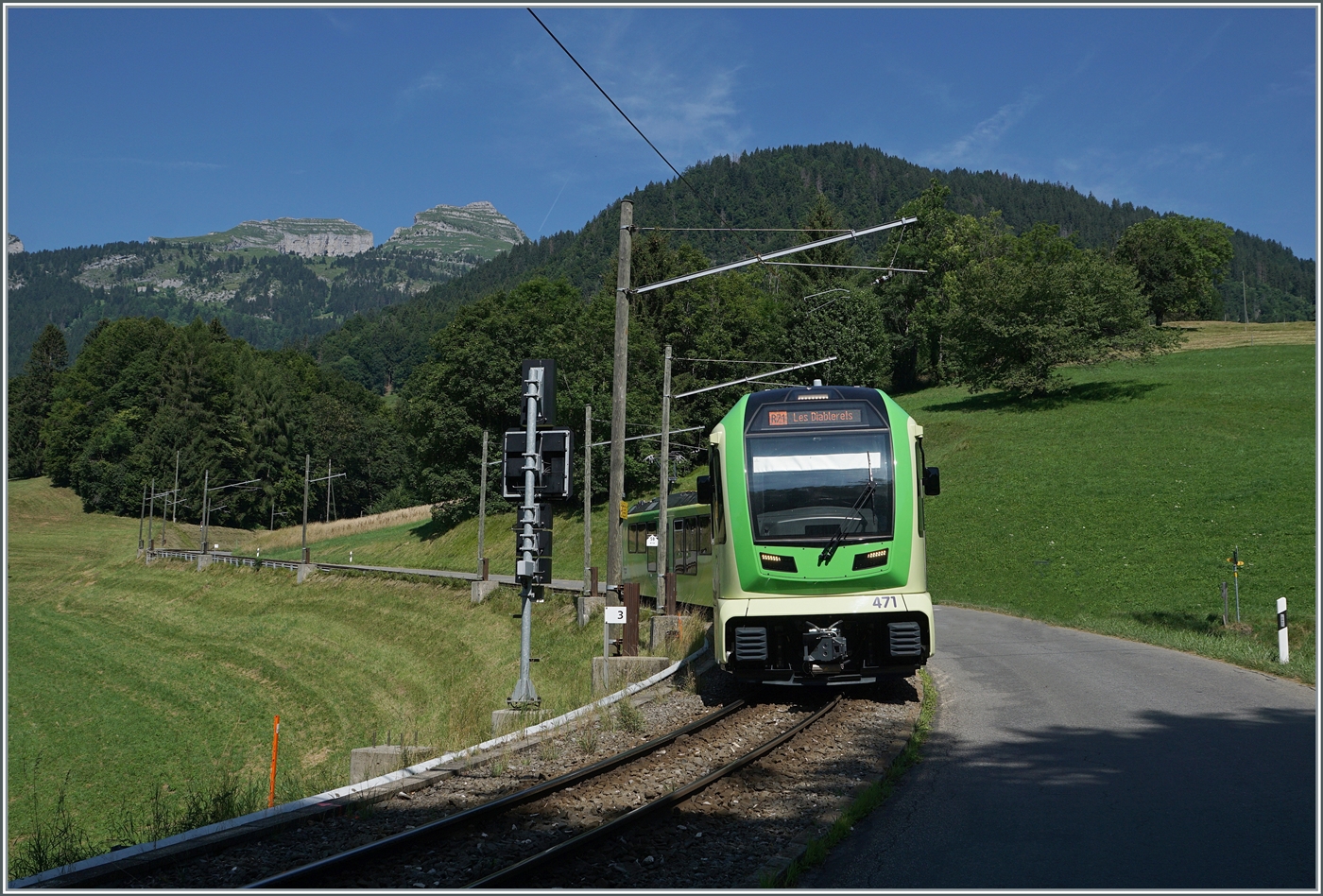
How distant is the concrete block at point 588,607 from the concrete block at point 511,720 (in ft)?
53.9

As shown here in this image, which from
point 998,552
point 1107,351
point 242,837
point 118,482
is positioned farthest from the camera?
point 118,482

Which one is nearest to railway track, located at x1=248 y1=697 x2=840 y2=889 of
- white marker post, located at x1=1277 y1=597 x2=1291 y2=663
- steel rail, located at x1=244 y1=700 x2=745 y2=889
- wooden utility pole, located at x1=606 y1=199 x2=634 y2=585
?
steel rail, located at x1=244 y1=700 x2=745 y2=889

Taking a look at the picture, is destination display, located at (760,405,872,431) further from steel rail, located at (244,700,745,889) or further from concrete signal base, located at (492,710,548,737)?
concrete signal base, located at (492,710,548,737)

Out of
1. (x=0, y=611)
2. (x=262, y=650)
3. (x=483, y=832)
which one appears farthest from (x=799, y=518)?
(x=262, y=650)

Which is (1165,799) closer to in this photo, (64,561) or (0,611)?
(0,611)

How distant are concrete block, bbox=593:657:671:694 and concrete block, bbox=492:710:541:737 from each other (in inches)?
141

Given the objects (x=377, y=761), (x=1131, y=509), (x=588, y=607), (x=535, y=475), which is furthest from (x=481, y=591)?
(x=377, y=761)

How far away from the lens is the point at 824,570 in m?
11.9

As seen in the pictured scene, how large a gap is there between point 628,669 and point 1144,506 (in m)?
30.7

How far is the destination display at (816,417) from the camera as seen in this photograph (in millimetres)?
12352

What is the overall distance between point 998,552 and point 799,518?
27.8m

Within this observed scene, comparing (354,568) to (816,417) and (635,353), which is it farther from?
(816,417)

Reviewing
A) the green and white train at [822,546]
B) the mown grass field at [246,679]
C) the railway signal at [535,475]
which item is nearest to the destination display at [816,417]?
the green and white train at [822,546]

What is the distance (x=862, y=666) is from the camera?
40.1 feet
